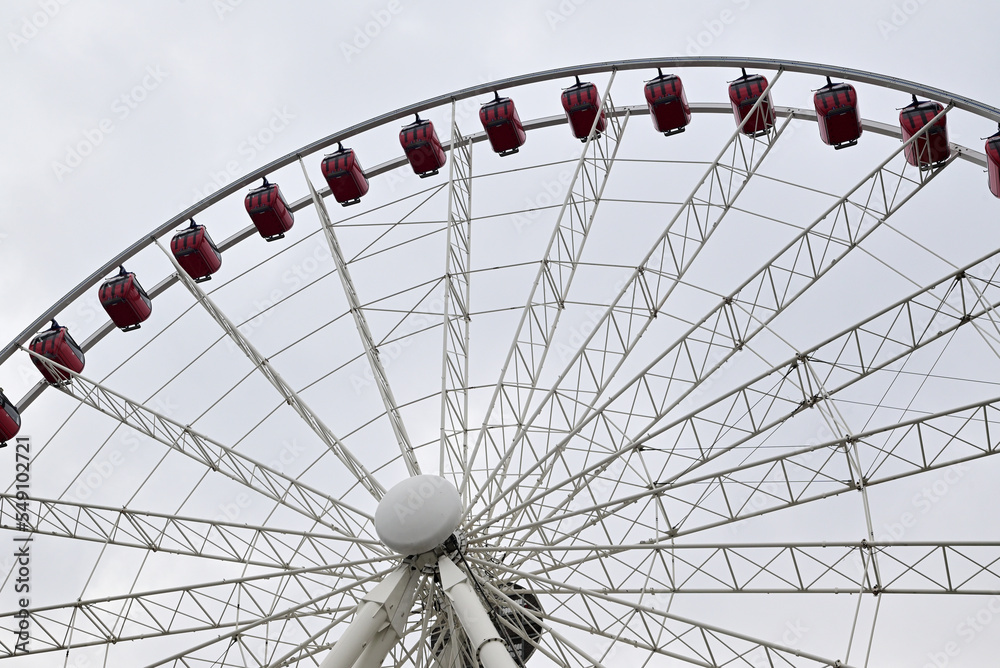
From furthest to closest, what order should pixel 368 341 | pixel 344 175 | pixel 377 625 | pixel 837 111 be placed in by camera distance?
pixel 344 175, pixel 368 341, pixel 837 111, pixel 377 625

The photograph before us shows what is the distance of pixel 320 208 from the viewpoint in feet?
80.4

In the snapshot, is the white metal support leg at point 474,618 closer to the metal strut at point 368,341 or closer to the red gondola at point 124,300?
the metal strut at point 368,341

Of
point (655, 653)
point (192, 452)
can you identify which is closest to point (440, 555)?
point (655, 653)

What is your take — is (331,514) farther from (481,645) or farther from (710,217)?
(710,217)

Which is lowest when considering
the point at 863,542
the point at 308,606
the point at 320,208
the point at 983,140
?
the point at 863,542

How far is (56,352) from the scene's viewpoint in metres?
24.1

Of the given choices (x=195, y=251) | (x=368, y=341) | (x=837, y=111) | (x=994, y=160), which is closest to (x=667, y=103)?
(x=837, y=111)

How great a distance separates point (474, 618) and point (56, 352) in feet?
44.0

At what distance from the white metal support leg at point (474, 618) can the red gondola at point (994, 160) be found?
1217cm

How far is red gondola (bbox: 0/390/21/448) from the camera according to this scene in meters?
24.2

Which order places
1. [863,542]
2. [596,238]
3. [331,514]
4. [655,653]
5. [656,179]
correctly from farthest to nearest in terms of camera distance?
[656,179], [596,238], [331,514], [655,653], [863,542]

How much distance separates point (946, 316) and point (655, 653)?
8.09 m

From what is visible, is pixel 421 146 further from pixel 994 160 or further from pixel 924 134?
pixel 994 160

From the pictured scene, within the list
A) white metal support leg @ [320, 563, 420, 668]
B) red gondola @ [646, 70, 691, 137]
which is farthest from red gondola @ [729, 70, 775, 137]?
white metal support leg @ [320, 563, 420, 668]
